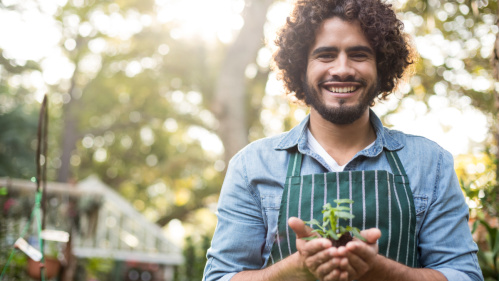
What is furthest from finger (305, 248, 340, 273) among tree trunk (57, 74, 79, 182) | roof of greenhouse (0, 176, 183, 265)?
tree trunk (57, 74, 79, 182)

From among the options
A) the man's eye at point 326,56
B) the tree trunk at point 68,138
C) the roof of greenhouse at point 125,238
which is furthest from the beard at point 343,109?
the tree trunk at point 68,138

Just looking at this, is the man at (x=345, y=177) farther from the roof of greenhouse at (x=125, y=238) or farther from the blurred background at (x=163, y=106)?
the roof of greenhouse at (x=125, y=238)

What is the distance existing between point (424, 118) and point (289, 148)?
25.2ft

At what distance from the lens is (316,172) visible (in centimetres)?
169

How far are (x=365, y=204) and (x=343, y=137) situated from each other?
10.4 inches

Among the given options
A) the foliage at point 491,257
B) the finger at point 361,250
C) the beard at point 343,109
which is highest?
the beard at point 343,109

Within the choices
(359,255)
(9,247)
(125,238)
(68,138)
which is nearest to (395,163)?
(359,255)

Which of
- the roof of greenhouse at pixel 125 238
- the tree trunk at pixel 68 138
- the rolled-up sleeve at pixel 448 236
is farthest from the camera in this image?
the tree trunk at pixel 68 138

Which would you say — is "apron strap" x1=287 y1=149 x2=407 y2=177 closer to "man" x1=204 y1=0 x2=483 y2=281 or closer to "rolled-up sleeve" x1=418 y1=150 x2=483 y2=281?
"man" x1=204 y1=0 x2=483 y2=281

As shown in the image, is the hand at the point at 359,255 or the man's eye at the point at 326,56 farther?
the man's eye at the point at 326,56

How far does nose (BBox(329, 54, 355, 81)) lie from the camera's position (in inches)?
63.5

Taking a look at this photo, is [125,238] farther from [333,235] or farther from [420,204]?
[333,235]

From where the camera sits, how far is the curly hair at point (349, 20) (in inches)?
68.3

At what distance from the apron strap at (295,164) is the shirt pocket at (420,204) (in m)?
0.36
